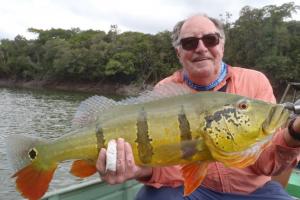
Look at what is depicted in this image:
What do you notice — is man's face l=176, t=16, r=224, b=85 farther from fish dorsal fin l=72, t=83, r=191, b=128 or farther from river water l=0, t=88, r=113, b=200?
river water l=0, t=88, r=113, b=200

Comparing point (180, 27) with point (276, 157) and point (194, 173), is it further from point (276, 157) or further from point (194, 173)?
point (194, 173)

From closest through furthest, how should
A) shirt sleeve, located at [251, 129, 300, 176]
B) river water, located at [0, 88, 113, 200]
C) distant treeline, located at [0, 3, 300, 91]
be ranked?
shirt sleeve, located at [251, 129, 300, 176], river water, located at [0, 88, 113, 200], distant treeline, located at [0, 3, 300, 91]

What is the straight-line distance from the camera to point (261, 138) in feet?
10.2

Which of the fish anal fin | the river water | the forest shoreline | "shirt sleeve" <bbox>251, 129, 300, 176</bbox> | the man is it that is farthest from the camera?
the forest shoreline

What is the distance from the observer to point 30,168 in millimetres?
3301

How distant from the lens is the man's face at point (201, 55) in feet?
14.0

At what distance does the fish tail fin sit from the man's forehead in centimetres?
190

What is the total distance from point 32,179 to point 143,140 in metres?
0.92

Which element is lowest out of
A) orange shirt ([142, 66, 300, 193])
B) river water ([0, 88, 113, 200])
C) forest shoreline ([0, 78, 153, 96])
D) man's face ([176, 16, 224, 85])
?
forest shoreline ([0, 78, 153, 96])

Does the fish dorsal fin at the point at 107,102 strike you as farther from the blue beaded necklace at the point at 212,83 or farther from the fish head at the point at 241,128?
the blue beaded necklace at the point at 212,83

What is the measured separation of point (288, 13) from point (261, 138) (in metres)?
65.6

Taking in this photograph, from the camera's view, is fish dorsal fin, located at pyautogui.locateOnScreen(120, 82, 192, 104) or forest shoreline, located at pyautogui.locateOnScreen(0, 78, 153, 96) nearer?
fish dorsal fin, located at pyautogui.locateOnScreen(120, 82, 192, 104)

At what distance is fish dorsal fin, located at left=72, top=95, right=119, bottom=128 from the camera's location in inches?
133

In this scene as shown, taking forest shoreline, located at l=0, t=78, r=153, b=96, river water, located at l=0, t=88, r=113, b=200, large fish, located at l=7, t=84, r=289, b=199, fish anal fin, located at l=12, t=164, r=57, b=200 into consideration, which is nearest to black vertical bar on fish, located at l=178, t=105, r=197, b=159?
large fish, located at l=7, t=84, r=289, b=199
